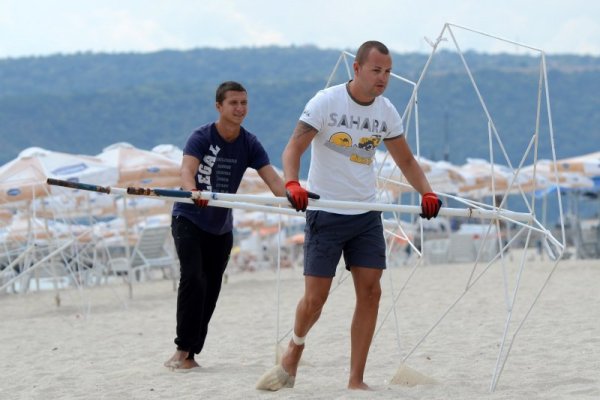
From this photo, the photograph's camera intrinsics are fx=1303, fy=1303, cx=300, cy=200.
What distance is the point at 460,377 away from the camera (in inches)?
203

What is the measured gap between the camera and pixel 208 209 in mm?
5609

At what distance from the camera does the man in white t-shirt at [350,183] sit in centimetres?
455

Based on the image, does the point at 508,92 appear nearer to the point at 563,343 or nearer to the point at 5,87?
the point at 5,87

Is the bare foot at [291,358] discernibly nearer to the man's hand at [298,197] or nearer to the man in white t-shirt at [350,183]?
the man in white t-shirt at [350,183]

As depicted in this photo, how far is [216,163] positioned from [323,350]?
1.42m

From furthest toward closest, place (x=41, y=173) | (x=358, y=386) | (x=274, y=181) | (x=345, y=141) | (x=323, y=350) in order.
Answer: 1. (x=41, y=173)
2. (x=323, y=350)
3. (x=274, y=181)
4. (x=358, y=386)
5. (x=345, y=141)

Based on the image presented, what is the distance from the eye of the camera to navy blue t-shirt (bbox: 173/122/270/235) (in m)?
5.52

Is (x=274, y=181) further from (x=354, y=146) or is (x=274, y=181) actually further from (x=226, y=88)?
(x=354, y=146)

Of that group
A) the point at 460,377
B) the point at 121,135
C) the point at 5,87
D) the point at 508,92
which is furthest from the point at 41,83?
the point at 460,377

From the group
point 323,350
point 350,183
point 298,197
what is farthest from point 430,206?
point 323,350

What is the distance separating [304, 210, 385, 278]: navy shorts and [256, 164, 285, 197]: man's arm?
620mm

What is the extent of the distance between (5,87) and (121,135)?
37.6 m

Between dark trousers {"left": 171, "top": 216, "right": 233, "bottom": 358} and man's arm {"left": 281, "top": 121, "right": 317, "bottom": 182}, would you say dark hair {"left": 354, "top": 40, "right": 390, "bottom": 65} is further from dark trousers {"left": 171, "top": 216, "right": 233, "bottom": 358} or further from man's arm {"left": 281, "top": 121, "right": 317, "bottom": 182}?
dark trousers {"left": 171, "top": 216, "right": 233, "bottom": 358}

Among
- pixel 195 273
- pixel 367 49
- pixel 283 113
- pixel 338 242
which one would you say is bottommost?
pixel 195 273
